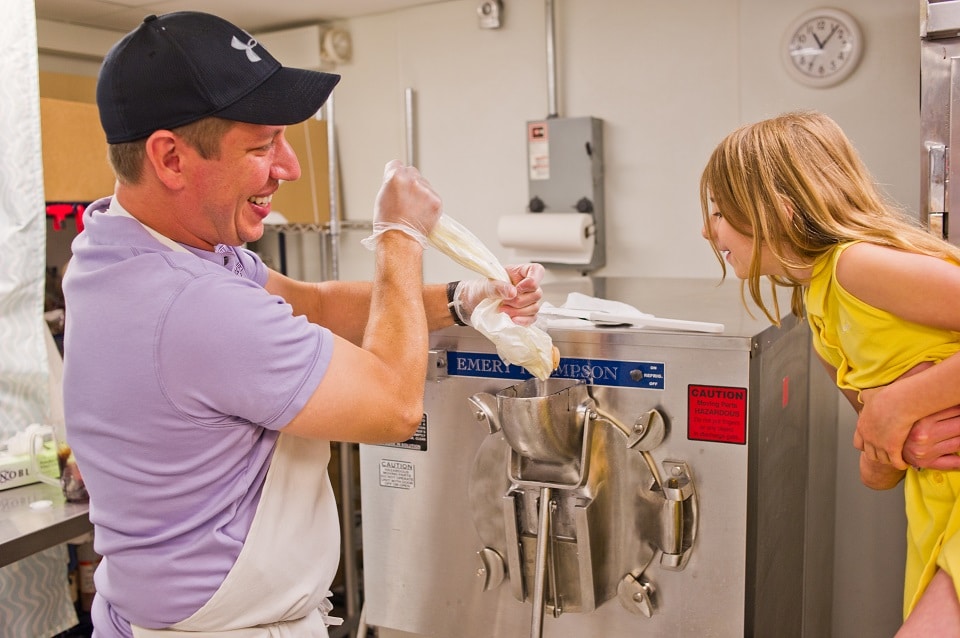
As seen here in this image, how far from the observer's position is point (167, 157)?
44.3 inches

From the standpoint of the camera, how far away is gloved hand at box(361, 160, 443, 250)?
134cm

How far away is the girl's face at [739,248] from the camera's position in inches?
54.4

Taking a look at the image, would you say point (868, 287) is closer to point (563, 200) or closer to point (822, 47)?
point (822, 47)

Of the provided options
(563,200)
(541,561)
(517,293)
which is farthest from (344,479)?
(517,293)

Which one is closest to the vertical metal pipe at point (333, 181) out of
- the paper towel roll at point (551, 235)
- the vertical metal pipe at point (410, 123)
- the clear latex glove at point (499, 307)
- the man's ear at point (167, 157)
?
the vertical metal pipe at point (410, 123)

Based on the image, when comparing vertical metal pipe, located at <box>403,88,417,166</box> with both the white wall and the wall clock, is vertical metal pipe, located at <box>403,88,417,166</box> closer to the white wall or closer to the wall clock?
the white wall

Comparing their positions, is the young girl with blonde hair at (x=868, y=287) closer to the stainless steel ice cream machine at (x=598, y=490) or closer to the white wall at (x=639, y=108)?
the stainless steel ice cream machine at (x=598, y=490)

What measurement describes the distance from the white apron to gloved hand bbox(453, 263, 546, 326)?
407 millimetres

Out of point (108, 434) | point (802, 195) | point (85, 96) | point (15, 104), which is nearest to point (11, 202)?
point (15, 104)

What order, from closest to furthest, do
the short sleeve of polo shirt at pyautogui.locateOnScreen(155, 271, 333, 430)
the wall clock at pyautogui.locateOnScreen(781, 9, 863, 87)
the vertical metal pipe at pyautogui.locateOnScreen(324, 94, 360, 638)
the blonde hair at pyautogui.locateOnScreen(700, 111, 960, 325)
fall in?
the short sleeve of polo shirt at pyautogui.locateOnScreen(155, 271, 333, 430)
the blonde hair at pyautogui.locateOnScreen(700, 111, 960, 325)
the wall clock at pyautogui.locateOnScreen(781, 9, 863, 87)
the vertical metal pipe at pyautogui.locateOnScreen(324, 94, 360, 638)

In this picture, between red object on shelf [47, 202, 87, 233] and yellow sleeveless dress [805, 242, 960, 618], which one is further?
red object on shelf [47, 202, 87, 233]

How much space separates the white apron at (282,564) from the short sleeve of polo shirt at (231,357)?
17 cm

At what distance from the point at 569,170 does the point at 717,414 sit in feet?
5.03

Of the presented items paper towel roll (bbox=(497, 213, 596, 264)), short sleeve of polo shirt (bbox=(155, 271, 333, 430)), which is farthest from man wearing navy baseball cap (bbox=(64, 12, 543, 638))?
paper towel roll (bbox=(497, 213, 596, 264))
